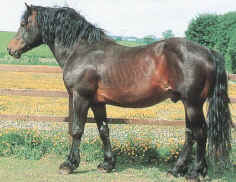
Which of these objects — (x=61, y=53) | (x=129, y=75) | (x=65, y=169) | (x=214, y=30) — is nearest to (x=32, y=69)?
(x=61, y=53)

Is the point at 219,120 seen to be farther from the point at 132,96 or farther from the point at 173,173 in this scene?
the point at 132,96

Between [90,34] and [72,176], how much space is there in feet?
7.11

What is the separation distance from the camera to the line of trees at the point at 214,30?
130 feet

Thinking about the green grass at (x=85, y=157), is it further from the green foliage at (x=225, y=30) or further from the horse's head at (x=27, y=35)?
the green foliage at (x=225, y=30)

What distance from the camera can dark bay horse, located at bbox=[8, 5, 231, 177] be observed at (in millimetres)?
4383

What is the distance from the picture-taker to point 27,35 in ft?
17.0

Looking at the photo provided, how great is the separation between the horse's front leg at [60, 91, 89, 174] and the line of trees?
112 feet

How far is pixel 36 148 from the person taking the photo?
596 cm

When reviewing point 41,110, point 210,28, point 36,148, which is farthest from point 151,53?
point 210,28

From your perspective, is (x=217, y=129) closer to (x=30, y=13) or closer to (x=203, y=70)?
(x=203, y=70)

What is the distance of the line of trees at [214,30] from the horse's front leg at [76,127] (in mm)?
34171

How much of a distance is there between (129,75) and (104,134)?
3.83ft

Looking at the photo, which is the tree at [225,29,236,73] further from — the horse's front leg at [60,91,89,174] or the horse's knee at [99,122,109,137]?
the horse's front leg at [60,91,89,174]

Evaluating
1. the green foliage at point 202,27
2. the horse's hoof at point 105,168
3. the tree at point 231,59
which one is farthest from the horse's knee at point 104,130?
the green foliage at point 202,27
